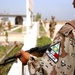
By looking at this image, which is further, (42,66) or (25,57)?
(25,57)

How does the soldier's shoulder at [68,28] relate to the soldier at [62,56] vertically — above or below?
above

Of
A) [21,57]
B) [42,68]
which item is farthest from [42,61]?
[21,57]

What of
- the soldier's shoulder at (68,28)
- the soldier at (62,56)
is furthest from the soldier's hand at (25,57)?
the soldier's shoulder at (68,28)

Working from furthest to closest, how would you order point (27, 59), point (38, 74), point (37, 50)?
1. point (37, 50)
2. point (27, 59)
3. point (38, 74)

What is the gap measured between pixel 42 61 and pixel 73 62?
20 centimetres

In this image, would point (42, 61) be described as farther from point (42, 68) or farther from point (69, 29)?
point (69, 29)

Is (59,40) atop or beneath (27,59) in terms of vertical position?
atop

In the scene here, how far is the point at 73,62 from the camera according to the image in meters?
1.81

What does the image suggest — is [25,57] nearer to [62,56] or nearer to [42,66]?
[42,66]

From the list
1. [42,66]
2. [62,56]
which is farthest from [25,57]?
[62,56]

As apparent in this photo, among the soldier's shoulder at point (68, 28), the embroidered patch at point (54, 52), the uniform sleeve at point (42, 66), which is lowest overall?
the uniform sleeve at point (42, 66)

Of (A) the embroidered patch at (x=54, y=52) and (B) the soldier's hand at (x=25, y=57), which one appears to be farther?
(B) the soldier's hand at (x=25, y=57)

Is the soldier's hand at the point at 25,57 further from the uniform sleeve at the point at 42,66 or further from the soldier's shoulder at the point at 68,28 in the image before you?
the soldier's shoulder at the point at 68,28

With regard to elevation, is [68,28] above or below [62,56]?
above
